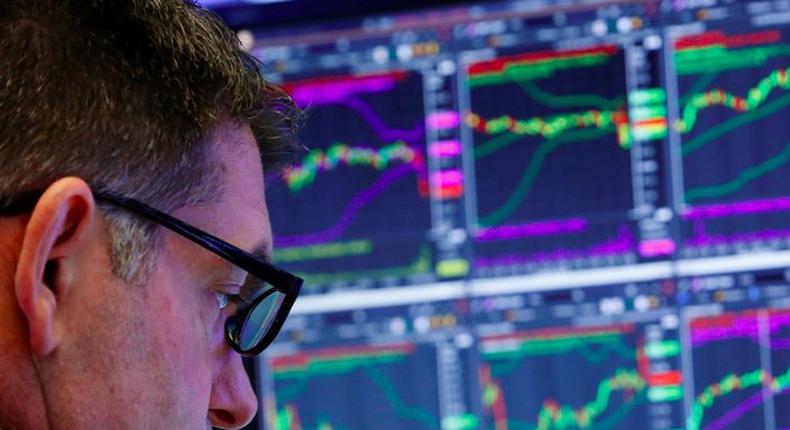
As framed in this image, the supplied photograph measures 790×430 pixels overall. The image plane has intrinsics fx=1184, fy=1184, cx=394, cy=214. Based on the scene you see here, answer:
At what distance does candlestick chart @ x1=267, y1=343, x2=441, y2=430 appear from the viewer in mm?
1226

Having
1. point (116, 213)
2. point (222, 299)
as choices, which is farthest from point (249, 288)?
point (116, 213)

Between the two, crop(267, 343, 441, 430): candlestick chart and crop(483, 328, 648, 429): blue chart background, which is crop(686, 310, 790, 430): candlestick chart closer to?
crop(483, 328, 648, 429): blue chart background

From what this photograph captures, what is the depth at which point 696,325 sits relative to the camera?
1143mm

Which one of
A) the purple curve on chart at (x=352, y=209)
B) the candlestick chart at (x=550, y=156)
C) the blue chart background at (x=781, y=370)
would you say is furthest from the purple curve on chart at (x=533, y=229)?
the blue chart background at (x=781, y=370)

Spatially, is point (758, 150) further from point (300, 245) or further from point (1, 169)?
point (1, 169)

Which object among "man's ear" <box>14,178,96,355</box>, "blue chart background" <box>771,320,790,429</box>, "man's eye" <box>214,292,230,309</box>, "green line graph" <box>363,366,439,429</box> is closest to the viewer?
"man's ear" <box>14,178,96,355</box>

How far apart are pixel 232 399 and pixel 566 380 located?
51 centimetres

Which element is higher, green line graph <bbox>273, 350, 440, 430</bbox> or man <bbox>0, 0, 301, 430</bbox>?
man <bbox>0, 0, 301, 430</bbox>

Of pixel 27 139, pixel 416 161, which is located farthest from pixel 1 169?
pixel 416 161

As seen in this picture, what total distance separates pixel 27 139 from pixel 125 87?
0.19 feet

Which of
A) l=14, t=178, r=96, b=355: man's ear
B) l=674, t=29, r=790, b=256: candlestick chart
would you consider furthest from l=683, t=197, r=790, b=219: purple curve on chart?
l=14, t=178, r=96, b=355: man's ear

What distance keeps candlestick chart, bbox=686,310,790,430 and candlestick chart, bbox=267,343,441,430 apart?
27 centimetres

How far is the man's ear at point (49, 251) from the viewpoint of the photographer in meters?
0.58

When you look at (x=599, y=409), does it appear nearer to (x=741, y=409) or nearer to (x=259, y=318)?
(x=741, y=409)
